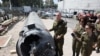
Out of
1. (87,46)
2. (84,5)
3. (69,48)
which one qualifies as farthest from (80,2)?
(87,46)

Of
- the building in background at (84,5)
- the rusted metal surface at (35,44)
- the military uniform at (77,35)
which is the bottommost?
the building in background at (84,5)

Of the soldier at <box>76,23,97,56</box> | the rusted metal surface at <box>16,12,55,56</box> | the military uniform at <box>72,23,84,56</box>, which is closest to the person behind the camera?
the rusted metal surface at <box>16,12,55,56</box>

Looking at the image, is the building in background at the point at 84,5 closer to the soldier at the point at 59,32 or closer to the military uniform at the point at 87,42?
the soldier at the point at 59,32

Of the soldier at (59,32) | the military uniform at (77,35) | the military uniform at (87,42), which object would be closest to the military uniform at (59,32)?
the soldier at (59,32)

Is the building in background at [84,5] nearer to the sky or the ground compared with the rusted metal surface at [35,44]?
nearer to the ground

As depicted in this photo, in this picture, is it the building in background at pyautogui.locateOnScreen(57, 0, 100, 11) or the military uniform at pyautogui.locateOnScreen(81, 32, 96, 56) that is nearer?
the military uniform at pyautogui.locateOnScreen(81, 32, 96, 56)

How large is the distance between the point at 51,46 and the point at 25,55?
62cm

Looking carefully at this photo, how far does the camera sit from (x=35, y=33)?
5379mm

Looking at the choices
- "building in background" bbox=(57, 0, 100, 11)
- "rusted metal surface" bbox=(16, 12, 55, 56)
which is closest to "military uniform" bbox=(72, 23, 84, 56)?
"rusted metal surface" bbox=(16, 12, 55, 56)

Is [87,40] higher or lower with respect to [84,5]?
higher

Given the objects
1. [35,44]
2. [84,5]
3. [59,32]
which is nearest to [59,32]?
[59,32]

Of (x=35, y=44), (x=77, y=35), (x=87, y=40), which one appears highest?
(x=35, y=44)

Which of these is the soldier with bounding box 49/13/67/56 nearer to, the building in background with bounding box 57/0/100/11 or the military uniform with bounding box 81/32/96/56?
the military uniform with bounding box 81/32/96/56

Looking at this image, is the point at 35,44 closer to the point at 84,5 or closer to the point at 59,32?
the point at 59,32
